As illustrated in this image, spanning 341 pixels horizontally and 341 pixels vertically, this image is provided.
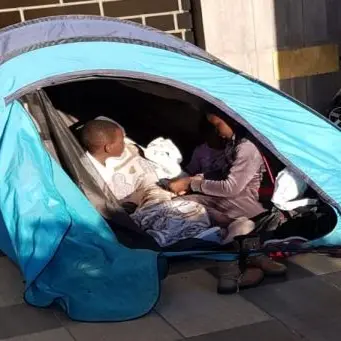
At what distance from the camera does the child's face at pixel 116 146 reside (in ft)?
17.6

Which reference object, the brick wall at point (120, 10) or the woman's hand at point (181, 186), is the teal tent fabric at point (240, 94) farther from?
the brick wall at point (120, 10)

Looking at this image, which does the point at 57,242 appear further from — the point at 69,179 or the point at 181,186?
the point at 181,186

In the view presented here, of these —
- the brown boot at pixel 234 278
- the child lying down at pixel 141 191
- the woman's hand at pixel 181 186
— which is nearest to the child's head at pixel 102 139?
the child lying down at pixel 141 191

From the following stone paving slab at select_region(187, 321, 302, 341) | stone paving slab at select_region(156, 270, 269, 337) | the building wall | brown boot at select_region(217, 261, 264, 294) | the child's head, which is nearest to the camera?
stone paving slab at select_region(187, 321, 302, 341)

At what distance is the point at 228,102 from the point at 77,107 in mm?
1628

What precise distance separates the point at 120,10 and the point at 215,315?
3321 millimetres

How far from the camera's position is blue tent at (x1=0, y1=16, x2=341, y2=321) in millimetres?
4406

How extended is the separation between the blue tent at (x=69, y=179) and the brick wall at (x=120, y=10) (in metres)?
1.53

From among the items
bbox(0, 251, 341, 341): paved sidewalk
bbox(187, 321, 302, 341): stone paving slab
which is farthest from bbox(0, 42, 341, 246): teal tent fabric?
bbox(187, 321, 302, 341): stone paving slab

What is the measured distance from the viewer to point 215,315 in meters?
4.23

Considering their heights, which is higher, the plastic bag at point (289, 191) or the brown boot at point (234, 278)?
the plastic bag at point (289, 191)

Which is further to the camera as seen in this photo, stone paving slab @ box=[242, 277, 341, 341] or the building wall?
the building wall

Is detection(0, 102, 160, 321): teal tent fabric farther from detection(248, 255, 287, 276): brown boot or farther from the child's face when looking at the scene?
the child's face

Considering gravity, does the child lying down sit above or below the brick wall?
below
